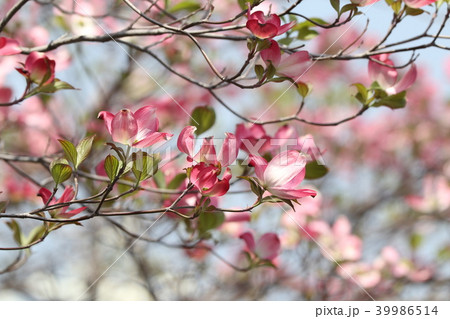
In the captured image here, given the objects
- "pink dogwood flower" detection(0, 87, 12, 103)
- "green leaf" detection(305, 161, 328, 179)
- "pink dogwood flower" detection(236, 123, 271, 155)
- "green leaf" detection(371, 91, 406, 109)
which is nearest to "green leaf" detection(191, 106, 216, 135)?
"pink dogwood flower" detection(236, 123, 271, 155)

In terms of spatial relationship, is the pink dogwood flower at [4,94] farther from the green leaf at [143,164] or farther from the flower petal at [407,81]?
the flower petal at [407,81]

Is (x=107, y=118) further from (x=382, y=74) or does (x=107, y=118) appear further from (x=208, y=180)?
(x=382, y=74)

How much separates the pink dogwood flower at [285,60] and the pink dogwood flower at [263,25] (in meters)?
0.03

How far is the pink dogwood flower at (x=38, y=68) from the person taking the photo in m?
0.82

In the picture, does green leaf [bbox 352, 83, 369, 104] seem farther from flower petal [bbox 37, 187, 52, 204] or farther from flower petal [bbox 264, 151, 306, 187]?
flower petal [bbox 37, 187, 52, 204]

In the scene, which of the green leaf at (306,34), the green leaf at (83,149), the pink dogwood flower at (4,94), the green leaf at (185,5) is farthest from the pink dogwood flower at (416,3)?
the pink dogwood flower at (4,94)

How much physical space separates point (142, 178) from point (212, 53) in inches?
64.8

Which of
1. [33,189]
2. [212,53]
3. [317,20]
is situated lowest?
[317,20]

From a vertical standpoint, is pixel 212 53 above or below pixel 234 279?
above

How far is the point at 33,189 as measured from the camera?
181cm
